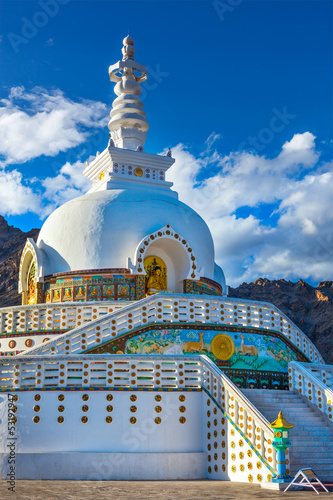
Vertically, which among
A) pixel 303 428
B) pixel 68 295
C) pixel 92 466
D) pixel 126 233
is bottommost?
pixel 92 466

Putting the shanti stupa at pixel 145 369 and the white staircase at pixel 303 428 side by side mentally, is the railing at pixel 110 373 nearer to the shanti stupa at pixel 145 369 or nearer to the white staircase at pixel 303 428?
the shanti stupa at pixel 145 369

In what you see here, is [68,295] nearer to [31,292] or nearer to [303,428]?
[31,292]

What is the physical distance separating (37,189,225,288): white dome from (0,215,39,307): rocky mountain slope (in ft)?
80.7

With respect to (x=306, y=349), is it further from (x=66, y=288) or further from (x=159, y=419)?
(x=66, y=288)

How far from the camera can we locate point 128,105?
27.0 metres

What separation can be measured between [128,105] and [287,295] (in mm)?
27541

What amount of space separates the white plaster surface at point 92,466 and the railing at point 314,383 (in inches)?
132

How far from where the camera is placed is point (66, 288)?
20.8 m

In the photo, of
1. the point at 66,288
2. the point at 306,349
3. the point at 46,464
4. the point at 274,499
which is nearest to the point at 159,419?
the point at 46,464

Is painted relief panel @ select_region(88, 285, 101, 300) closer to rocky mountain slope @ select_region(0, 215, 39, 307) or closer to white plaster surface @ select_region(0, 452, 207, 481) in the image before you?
white plaster surface @ select_region(0, 452, 207, 481)

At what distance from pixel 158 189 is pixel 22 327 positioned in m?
8.89

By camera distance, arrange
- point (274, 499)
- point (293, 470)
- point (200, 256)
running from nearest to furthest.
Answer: point (274, 499) → point (293, 470) → point (200, 256)

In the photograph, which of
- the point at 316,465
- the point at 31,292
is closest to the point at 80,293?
the point at 31,292

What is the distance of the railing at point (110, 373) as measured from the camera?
1354 centimetres
